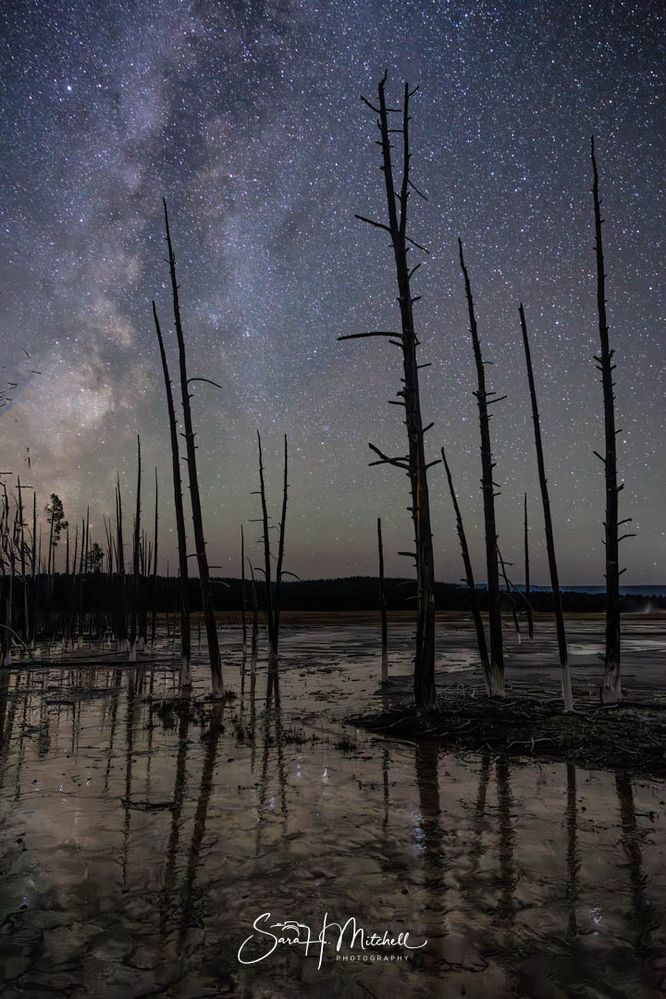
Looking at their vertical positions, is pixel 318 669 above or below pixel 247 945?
below

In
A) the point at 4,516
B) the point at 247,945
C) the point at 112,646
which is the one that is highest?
the point at 4,516

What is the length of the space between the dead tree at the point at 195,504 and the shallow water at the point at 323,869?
5.52 metres

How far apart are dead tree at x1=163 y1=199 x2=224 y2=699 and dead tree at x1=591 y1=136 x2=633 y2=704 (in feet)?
31.2

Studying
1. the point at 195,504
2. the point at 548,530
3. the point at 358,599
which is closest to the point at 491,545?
the point at 548,530

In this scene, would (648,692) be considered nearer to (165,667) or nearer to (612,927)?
(612,927)

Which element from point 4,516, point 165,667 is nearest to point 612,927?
point 165,667

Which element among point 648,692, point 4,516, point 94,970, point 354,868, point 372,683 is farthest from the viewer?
point 4,516

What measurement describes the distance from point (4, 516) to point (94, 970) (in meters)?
25.1

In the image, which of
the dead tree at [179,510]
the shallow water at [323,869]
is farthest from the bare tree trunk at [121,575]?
the shallow water at [323,869]

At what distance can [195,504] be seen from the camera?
→ 665 inches

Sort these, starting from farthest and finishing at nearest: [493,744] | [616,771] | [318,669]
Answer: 1. [318,669]
2. [493,744]
3. [616,771]

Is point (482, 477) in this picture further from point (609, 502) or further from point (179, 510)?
point (179, 510)

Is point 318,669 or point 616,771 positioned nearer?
point 616,771

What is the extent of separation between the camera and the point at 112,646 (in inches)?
1385
